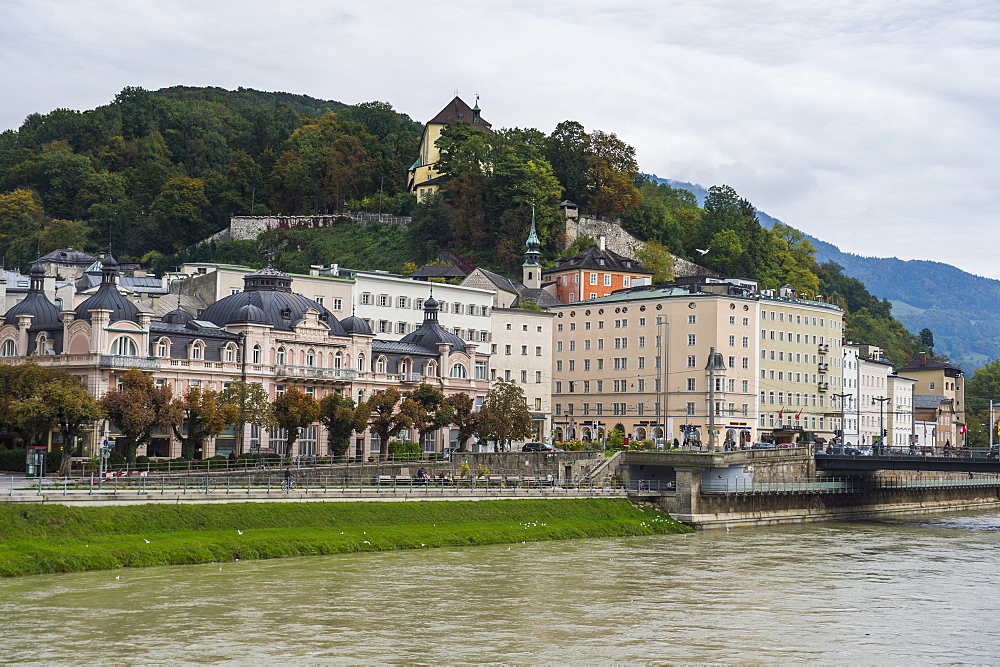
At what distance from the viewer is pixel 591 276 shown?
14875 centimetres

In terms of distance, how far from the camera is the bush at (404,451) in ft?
313

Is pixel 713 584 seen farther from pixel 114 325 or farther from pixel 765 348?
pixel 765 348

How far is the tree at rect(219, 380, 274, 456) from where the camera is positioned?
86.5 meters

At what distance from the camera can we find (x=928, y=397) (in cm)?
18675

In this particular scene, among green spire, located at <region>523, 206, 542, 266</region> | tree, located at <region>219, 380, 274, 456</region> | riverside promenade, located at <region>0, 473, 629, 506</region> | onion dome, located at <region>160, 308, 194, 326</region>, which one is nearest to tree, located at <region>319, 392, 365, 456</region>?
tree, located at <region>219, 380, 274, 456</region>

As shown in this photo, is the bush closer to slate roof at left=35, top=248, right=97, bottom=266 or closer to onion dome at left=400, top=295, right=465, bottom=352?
onion dome at left=400, top=295, right=465, bottom=352

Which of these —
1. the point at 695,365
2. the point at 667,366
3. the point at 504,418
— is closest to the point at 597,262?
the point at 667,366

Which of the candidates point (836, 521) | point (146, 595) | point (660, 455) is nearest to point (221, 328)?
point (660, 455)

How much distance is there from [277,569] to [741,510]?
41.6 meters

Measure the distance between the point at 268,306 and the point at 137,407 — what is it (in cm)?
2198

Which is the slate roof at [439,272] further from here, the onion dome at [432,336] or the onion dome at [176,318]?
the onion dome at [176,318]

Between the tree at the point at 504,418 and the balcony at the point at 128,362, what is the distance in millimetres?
25126

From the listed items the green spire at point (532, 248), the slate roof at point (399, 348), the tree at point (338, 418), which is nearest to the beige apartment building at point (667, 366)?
the green spire at point (532, 248)

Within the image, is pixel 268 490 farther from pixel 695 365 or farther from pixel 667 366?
pixel 695 365
